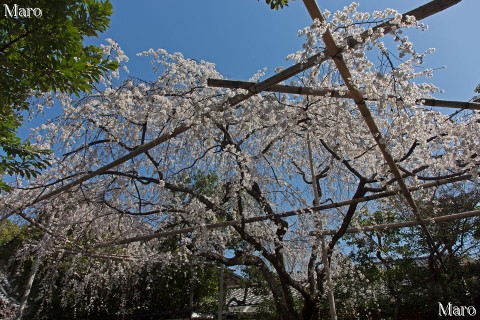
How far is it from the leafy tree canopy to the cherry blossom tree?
3.76 feet

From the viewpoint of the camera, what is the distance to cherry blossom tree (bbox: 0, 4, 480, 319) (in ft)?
9.57

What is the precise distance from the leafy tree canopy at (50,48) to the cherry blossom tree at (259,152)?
115cm

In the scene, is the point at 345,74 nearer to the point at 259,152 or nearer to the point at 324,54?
the point at 324,54

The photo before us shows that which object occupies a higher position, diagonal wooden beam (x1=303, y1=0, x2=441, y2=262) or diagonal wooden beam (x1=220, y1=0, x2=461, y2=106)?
diagonal wooden beam (x1=220, y1=0, x2=461, y2=106)

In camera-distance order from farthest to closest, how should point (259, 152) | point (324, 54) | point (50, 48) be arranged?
point (259, 152) → point (324, 54) → point (50, 48)

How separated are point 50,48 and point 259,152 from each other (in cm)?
284

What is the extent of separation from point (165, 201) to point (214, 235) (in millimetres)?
1112

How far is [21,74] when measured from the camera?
2242 mm

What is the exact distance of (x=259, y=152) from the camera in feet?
14.8

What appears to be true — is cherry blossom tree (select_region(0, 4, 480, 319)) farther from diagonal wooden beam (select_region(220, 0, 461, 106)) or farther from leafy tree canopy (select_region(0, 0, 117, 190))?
leafy tree canopy (select_region(0, 0, 117, 190))

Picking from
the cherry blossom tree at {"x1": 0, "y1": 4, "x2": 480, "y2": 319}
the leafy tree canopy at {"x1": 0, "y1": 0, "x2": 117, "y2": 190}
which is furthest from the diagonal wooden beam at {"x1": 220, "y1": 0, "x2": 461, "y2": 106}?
the leafy tree canopy at {"x1": 0, "y1": 0, "x2": 117, "y2": 190}

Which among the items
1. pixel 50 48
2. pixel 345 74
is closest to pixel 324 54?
pixel 345 74

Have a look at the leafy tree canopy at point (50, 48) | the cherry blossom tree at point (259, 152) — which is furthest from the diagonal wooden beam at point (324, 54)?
the leafy tree canopy at point (50, 48)

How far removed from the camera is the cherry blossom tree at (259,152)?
9.57 ft
